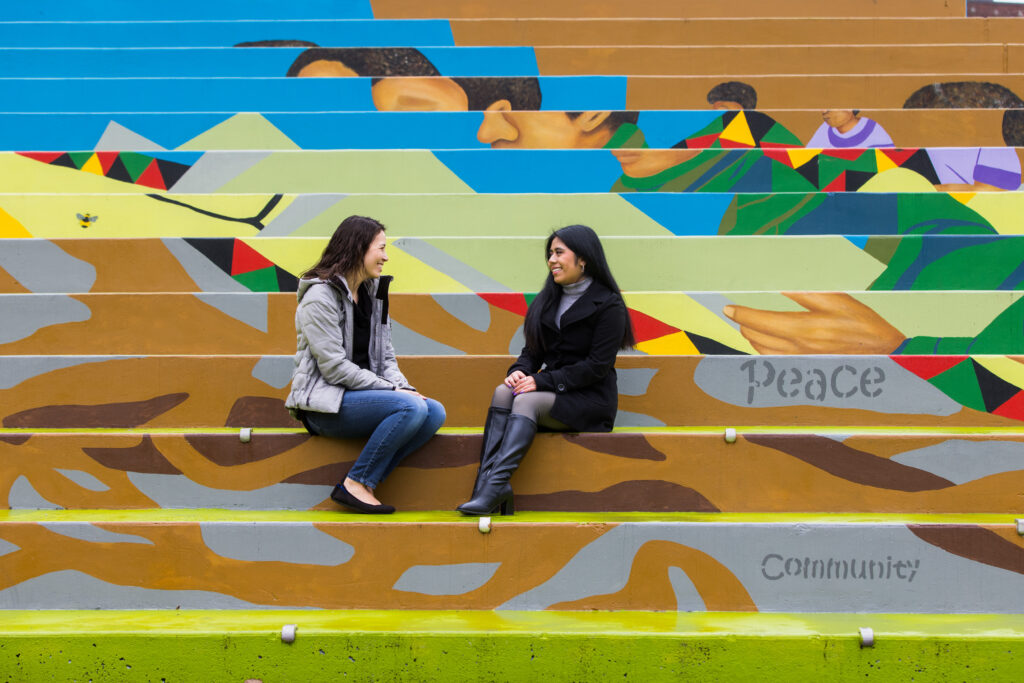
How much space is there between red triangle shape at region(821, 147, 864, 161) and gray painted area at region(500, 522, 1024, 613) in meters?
2.58

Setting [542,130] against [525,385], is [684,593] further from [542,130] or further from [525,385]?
[542,130]

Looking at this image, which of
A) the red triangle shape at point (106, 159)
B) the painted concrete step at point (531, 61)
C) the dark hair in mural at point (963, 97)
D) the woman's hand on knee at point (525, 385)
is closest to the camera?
the woman's hand on knee at point (525, 385)

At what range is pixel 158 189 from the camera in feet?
17.5

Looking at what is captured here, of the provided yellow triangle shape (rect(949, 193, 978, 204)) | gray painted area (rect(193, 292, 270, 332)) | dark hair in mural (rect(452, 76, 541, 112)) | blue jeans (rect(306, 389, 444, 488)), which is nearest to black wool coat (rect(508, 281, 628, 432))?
blue jeans (rect(306, 389, 444, 488))

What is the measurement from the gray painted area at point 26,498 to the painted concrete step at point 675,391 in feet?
1.25

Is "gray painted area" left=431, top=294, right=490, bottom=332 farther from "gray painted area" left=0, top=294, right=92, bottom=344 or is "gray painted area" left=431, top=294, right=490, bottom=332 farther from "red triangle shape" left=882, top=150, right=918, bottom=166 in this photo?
"red triangle shape" left=882, top=150, right=918, bottom=166

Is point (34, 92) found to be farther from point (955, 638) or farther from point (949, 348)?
point (955, 638)

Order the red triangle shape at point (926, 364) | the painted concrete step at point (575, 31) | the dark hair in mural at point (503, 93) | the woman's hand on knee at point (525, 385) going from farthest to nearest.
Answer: the painted concrete step at point (575, 31)
the dark hair in mural at point (503, 93)
the red triangle shape at point (926, 364)
the woman's hand on knee at point (525, 385)

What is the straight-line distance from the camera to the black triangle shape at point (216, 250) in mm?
4688

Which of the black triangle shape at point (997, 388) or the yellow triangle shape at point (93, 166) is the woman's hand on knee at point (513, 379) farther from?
the yellow triangle shape at point (93, 166)

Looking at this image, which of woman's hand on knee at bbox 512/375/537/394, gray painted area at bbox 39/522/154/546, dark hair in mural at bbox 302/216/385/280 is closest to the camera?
gray painted area at bbox 39/522/154/546

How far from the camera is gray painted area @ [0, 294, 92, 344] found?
438 cm

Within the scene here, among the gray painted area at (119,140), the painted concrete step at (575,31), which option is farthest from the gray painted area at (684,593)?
the painted concrete step at (575,31)

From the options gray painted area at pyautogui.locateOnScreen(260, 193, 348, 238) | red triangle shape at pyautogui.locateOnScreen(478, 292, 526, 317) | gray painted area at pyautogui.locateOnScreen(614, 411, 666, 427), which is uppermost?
gray painted area at pyautogui.locateOnScreen(260, 193, 348, 238)
